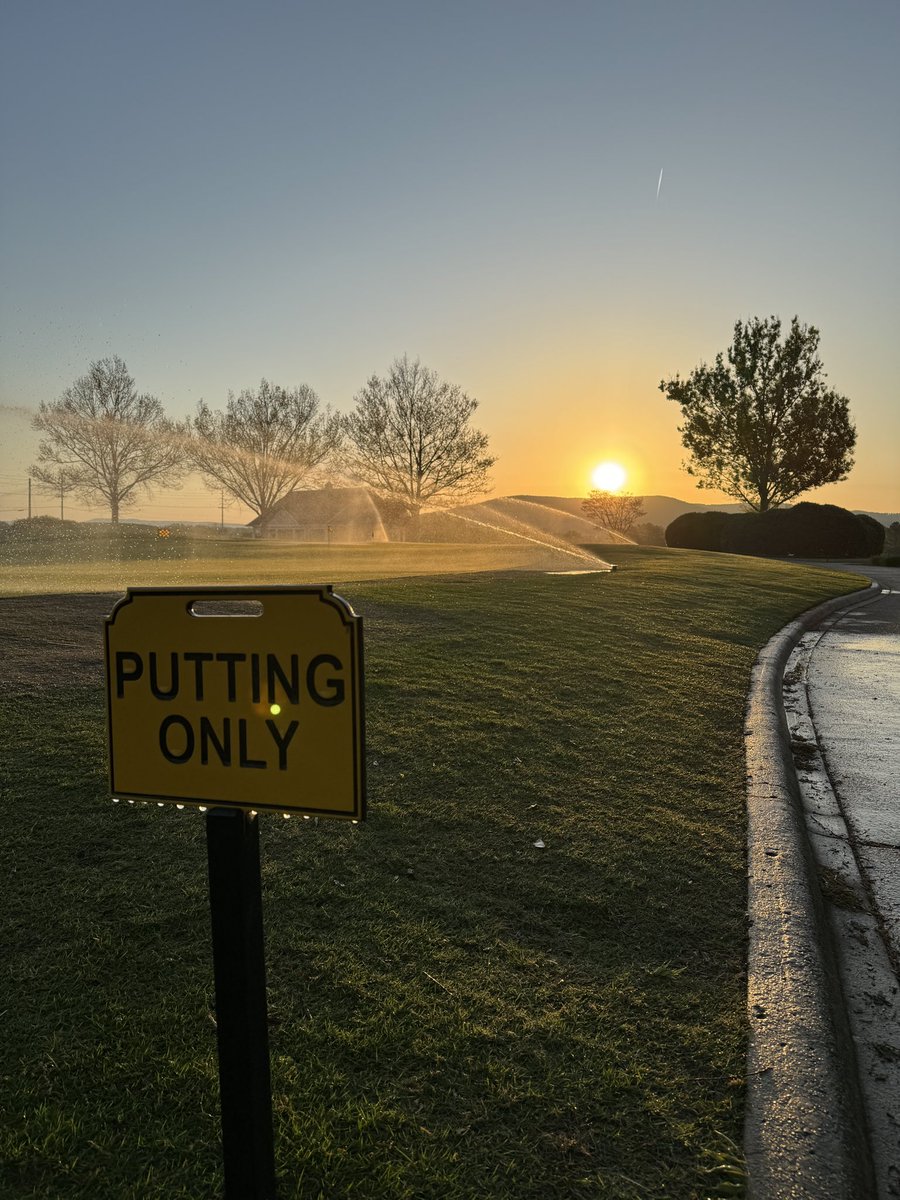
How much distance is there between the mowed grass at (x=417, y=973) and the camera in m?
1.82

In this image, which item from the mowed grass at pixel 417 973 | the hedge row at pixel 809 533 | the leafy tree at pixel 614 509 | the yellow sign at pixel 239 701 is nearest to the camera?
the yellow sign at pixel 239 701

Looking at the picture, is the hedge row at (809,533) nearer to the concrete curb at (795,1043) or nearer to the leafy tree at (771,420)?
the leafy tree at (771,420)

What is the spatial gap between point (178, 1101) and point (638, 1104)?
1148 millimetres

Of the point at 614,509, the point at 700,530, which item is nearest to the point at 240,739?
the point at 700,530

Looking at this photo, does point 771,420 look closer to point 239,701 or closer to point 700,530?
point 700,530

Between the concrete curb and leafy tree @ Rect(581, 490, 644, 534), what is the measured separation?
6415 cm

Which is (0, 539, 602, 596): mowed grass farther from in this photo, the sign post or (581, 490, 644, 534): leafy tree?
(581, 490, 644, 534): leafy tree

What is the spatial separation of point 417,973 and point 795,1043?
1114 mm

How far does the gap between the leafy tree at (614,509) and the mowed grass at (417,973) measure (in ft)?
Answer: 208

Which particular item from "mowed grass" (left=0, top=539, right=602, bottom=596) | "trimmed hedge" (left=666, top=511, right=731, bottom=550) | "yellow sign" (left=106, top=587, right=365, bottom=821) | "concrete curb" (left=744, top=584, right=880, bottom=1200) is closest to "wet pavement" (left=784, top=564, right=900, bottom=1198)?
"concrete curb" (left=744, top=584, right=880, bottom=1200)

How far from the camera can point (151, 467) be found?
1624 inches

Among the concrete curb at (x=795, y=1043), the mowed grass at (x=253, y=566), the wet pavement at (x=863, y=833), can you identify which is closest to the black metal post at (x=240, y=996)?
the concrete curb at (x=795, y=1043)

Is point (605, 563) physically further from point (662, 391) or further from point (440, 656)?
point (662, 391)

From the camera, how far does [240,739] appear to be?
4.66 feet
